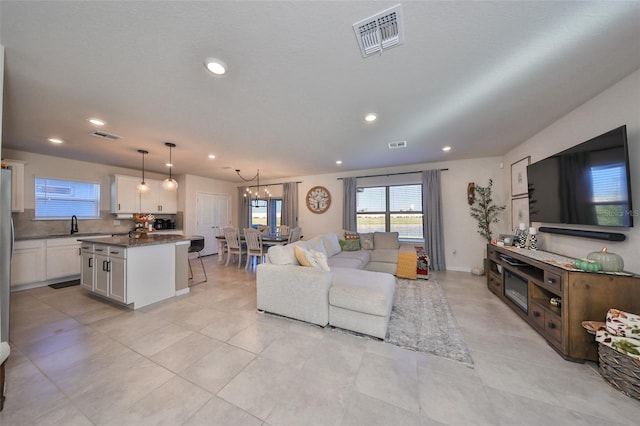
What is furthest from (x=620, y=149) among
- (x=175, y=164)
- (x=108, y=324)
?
(x=175, y=164)

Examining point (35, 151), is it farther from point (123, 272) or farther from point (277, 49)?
point (277, 49)

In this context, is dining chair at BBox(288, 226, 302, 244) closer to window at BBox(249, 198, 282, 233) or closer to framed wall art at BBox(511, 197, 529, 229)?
window at BBox(249, 198, 282, 233)

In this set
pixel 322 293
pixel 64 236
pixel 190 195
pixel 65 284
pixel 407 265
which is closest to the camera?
pixel 322 293

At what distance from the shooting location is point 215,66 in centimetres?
171

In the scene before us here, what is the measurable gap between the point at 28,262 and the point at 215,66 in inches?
196

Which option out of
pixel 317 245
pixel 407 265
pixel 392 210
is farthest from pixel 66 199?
pixel 392 210

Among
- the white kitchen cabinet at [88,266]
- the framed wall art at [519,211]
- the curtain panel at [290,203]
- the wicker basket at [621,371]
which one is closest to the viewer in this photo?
the wicker basket at [621,371]

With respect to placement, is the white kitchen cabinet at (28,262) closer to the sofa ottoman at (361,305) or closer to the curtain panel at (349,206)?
the sofa ottoman at (361,305)

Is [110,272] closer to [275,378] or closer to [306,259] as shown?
[306,259]

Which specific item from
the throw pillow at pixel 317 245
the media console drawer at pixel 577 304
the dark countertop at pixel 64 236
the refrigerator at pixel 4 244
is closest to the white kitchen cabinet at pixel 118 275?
the refrigerator at pixel 4 244

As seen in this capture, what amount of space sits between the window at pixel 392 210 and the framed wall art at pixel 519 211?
1671mm

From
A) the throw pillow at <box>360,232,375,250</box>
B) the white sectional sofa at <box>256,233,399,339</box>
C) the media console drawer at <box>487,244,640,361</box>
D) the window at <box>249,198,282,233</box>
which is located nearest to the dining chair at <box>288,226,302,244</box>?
the throw pillow at <box>360,232,375,250</box>

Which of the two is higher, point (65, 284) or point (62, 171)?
point (62, 171)

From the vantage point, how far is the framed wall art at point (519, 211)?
11.6ft
